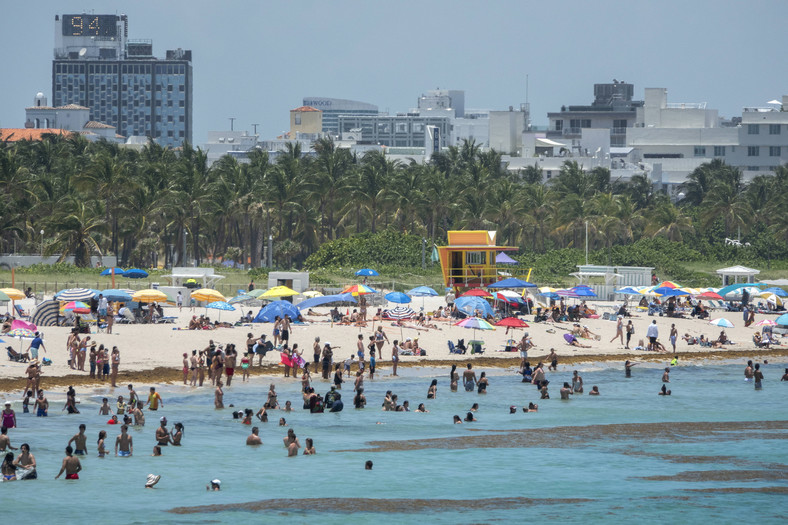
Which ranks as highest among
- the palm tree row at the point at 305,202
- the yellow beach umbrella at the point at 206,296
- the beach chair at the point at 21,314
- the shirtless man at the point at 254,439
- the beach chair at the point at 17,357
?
the palm tree row at the point at 305,202

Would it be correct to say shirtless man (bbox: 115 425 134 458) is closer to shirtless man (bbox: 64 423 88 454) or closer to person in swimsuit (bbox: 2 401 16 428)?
shirtless man (bbox: 64 423 88 454)

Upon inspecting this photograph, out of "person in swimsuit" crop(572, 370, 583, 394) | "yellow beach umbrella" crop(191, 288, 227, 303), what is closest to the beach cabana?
"person in swimsuit" crop(572, 370, 583, 394)

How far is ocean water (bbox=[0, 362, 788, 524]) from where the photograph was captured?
2398cm

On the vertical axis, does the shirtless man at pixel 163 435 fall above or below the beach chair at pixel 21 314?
below

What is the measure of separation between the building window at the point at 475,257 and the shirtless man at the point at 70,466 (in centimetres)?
3778

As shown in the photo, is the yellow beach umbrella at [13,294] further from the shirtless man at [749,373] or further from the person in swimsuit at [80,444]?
the shirtless man at [749,373]

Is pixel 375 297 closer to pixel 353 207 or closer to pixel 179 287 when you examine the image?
pixel 179 287

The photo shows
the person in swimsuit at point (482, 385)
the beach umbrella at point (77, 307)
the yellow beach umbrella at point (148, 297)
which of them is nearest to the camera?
the person in swimsuit at point (482, 385)

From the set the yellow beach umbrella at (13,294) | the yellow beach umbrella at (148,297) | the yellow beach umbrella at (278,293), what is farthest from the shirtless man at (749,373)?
the yellow beach umbrella at (13,294)

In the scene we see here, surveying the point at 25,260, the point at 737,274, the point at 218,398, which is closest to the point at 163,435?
the point at 218,398

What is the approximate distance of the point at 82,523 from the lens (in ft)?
74.1

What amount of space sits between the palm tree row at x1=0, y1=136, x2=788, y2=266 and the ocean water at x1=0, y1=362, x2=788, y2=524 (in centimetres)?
3727

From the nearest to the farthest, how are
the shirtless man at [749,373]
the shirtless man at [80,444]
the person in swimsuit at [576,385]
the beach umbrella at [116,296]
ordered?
the shirtless man at [80,444]
the person in swimsuit at [576,385]
the shirtless man at [749,373]
the beach umbrella at [116,296]

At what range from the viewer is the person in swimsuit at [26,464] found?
24.6 meters
